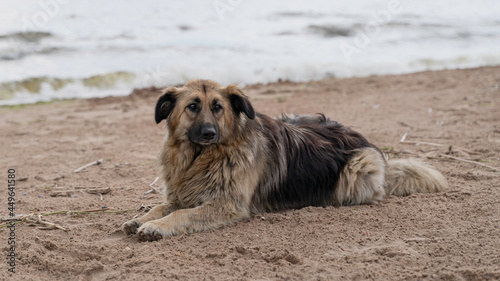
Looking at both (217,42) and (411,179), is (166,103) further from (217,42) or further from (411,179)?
(217,42)

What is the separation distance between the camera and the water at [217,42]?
1562 cm

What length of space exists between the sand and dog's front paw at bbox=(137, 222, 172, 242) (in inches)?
3.1

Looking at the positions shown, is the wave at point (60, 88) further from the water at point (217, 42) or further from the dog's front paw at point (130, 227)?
the dog's front paw at point (130, 227)

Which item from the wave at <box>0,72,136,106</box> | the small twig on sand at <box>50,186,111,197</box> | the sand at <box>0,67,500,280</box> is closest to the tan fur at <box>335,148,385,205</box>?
the sand at <box>0,67,500,280</box>

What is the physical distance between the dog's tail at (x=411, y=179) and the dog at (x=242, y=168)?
1 centimetres

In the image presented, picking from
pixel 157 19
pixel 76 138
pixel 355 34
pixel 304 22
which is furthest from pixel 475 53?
pixel 76 138

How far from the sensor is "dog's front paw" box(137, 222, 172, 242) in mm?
4379

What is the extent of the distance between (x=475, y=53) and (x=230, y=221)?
57.5ft

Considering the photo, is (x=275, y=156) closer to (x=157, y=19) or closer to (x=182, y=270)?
(x=182, y=270)

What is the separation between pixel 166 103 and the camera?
5105mm

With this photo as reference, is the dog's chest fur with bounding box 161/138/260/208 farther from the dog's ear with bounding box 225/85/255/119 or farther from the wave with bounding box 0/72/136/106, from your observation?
the wave with bounding box 0/72/136/106

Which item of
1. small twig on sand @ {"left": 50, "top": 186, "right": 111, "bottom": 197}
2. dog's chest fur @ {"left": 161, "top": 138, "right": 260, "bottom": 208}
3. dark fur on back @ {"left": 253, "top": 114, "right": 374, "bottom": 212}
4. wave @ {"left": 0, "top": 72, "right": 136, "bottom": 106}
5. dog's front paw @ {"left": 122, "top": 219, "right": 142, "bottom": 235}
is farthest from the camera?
wave @ {"left": 0, "top": 72, "right": 136, "bottom": 106}

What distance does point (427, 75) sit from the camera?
1449 centimetres

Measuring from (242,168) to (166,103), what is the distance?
1006 millimetres
